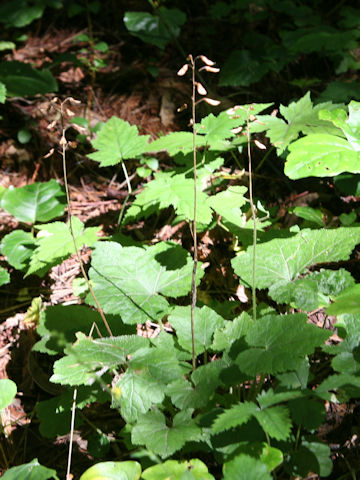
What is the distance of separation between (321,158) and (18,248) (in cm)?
158

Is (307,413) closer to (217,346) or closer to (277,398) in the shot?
(277,398)

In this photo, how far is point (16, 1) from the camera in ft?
13.1

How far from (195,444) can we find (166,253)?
0.77 meters

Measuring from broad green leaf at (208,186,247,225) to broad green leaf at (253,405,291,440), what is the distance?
0.95m

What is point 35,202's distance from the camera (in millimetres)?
2588

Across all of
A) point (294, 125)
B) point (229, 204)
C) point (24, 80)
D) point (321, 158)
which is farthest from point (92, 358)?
point (24, 80)

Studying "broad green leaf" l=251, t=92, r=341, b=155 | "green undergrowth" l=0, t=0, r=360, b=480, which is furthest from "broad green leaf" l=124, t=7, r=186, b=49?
"broad green leaf" l=251, t=92, r=341, b=155

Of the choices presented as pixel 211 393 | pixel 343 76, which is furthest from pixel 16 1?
pixel 211 393

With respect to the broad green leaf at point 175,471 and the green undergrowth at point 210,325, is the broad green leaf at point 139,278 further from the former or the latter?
the broad green leaf at point 175,471

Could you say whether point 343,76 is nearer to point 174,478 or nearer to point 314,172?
point 314,172

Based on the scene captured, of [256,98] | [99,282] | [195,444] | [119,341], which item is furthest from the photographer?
[256,98]

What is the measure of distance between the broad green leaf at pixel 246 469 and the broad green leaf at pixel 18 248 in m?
1.54

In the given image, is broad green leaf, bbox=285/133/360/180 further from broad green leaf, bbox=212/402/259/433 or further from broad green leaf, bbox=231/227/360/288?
broad green leaf, bbox=212/402/259/433

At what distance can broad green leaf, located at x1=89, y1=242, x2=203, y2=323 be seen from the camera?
5.45ft
